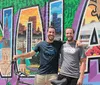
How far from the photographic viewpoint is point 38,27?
31.0ft

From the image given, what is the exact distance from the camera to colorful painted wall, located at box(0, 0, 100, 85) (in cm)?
783

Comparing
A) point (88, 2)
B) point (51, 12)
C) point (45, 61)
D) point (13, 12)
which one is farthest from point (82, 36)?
point (13, 12)

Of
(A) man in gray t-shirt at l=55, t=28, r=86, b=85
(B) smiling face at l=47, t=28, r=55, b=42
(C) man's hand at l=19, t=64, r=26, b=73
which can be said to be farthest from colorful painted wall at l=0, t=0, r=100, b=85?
(A) man in gray t-shirt at l=55, t=28, r=86, b=85

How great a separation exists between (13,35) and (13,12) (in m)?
0.67


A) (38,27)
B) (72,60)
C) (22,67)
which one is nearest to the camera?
(72,60)

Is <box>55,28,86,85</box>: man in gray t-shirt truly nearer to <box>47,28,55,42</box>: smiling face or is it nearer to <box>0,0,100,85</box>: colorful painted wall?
<box>47,28,55,42</box>: smiling face

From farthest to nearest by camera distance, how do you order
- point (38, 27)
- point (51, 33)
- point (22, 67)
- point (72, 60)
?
point (22, 67), point (38, 27), point (51, 33), point (72, 60)

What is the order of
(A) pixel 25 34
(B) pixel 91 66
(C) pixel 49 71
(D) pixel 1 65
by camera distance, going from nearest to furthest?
(C) pixel 49 71
(B) pixel 91 66
(A) pixel 25 34
(D) pixel 1 65

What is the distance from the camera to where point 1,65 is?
10.6 metres

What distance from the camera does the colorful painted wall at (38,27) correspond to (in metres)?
7.83

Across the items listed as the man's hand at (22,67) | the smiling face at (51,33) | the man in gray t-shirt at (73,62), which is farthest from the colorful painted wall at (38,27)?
the man in gray t-shirt at (73,62)

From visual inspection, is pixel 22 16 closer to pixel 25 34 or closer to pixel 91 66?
pixel 25 34

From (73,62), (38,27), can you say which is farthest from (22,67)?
(73,62)

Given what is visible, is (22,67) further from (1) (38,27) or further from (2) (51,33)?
(2) (51,33)
